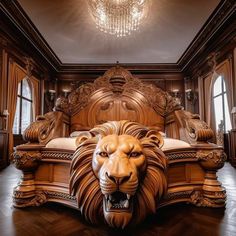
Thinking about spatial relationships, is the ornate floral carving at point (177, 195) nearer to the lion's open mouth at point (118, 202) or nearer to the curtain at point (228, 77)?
the lion's open mouth at point (118, 202)

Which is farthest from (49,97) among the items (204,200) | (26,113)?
(204,200)

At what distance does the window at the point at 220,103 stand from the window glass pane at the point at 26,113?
5338mm

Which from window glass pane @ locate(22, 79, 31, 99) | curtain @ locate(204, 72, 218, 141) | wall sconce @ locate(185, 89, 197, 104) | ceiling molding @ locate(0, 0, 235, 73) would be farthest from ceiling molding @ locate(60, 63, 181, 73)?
window glass pane @ locate(22, 79, 31, 99)

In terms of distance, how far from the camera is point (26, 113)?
513cm

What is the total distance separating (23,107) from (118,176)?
492 cm

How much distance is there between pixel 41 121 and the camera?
5.22 ft

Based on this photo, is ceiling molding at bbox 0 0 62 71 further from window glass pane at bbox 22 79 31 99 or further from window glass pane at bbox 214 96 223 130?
window glass pane at bbox 214 96 223 130

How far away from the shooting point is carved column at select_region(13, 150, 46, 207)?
1386 mm

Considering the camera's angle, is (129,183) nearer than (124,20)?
Yes

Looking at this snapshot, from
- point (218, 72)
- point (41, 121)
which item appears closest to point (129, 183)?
point (41, 121)

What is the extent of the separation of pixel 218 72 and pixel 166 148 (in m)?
3.95

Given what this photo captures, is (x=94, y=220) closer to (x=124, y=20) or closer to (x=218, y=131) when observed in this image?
(x=124, y=20)

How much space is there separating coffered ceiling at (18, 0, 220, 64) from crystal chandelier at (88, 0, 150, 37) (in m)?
0.39

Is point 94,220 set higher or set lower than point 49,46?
lower
